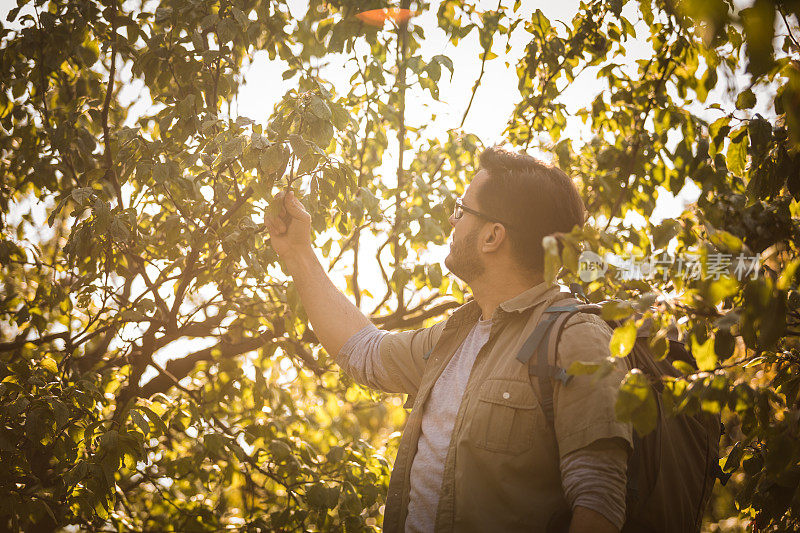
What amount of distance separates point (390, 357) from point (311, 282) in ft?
1.86

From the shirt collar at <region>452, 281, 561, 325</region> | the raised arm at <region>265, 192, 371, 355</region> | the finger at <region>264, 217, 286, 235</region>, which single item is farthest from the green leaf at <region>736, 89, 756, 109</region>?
the finger at <region>264, 217, 286, 235</region>

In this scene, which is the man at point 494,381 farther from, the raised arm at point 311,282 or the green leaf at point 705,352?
the green leaf at point 705,352

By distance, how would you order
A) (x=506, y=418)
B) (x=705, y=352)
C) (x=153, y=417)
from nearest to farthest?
(x=705, y=352) < (x=506, y=418) < (x=153, y=417)

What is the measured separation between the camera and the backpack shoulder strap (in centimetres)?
187

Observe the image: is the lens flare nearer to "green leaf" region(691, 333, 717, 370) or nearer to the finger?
the finger

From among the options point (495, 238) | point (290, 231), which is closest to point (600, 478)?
point (495, 238)

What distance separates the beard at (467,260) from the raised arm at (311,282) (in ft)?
1.87

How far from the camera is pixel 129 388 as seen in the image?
12.5ft

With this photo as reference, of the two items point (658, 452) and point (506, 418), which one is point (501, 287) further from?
point (658, 452)

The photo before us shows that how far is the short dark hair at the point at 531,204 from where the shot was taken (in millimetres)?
2502

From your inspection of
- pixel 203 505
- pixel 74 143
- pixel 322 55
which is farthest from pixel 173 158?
pixel 203 505

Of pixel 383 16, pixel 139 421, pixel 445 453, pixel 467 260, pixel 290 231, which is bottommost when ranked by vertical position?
pixel 445 453

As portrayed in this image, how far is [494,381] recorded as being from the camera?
2.04 metres

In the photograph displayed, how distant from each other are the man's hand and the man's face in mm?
761
